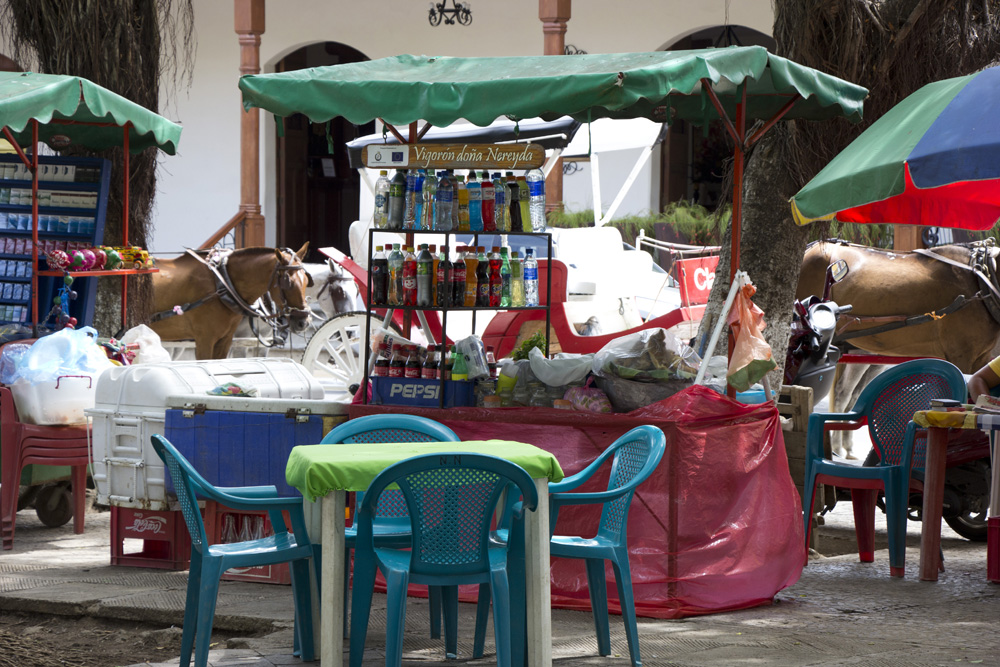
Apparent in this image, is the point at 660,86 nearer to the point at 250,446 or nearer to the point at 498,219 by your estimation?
the point at 498,219

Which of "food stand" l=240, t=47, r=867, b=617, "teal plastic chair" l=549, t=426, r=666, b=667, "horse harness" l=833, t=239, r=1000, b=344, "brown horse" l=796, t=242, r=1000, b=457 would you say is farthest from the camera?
"brown horse" l=796, t=242, r=1000, b=457

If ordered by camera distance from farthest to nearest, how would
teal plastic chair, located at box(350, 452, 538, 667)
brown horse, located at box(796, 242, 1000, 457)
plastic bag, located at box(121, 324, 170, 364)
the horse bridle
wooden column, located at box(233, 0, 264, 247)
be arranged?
wooden column, located at box(233, 0, 264, 247)
the horse bridle
brown horse, located at box(796, 242, 1000, 457)
plastic bag, located at box(121, 324, 170, 364)
teal plastic chair, located at box(350, 452, 538, 667)

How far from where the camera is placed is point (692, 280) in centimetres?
1091

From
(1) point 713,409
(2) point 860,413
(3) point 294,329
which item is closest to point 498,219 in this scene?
(1) point 713,409

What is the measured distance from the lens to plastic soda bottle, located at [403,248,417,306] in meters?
6.07

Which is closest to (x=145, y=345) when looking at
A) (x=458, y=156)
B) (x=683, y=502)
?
(x=458, y=156)

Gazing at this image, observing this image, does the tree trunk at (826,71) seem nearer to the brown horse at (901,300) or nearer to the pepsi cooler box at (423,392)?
the pepsi cooler box at (423,392)

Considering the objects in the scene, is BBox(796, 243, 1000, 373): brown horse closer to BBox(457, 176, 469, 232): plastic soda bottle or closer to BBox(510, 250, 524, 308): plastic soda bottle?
BBox(510, 250, 524, 308): plastic soda bottle

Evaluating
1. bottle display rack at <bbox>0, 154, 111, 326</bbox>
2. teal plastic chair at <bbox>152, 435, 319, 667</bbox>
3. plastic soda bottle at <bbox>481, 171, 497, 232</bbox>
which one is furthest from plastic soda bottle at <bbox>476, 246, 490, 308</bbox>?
bottle display rack at <bbox>0, 154, 111, 326</bbox>

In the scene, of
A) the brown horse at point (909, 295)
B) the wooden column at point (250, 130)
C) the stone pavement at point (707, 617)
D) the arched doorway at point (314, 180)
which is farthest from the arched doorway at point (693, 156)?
the stone pavement at point (707, 617)

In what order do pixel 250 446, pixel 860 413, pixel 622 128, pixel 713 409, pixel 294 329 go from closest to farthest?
pixel 713 409
pixel 250 446
pixel 860 413
pixel 294 329
pixel 622 128

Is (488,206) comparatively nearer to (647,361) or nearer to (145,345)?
(647,361)

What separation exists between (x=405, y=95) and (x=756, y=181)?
308 cm

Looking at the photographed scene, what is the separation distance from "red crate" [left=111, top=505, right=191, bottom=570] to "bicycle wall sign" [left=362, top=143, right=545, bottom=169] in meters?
2.09
